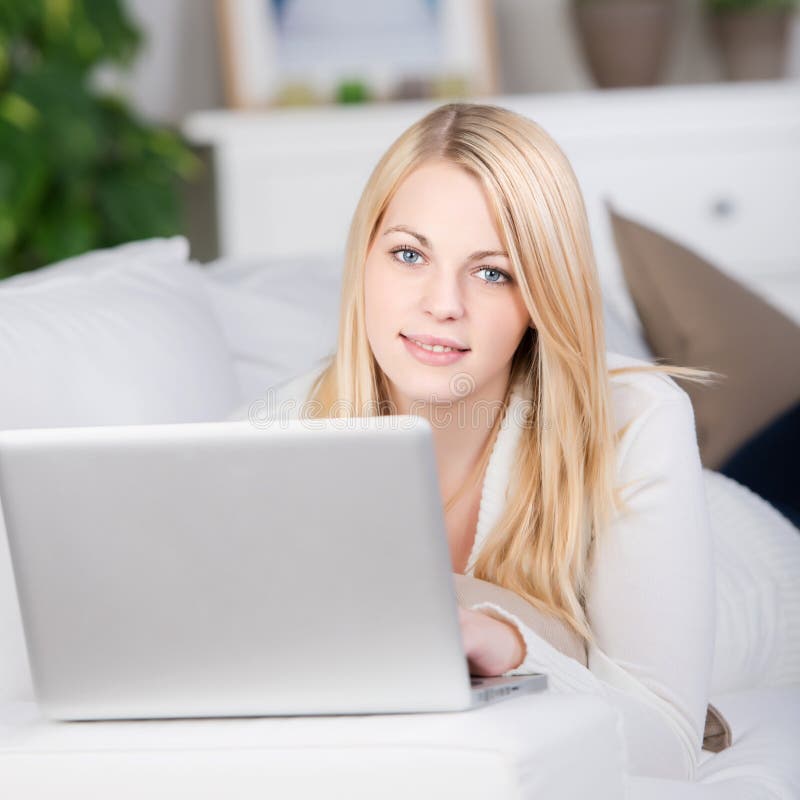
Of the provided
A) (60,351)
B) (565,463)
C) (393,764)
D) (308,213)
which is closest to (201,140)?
(308,213)

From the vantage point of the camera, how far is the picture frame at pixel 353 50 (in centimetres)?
331

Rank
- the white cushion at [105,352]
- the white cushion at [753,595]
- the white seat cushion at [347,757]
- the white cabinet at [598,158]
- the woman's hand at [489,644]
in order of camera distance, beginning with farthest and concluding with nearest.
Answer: the white cabinet at [598,158]
the white cushion at [753,595]
the white cushion at [105,352]
the woman's hand at [489,644]
the white seat cushion at [347,757]

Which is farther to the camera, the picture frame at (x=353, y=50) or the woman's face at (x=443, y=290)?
the picture frame at (x=353, y=50)

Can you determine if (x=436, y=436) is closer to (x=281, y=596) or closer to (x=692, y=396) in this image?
(x=281, y=596)

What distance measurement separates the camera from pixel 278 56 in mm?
3324

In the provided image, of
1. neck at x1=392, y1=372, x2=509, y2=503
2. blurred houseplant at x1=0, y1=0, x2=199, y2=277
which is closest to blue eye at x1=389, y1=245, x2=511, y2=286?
neck at x1=392, y1=372, x2=509, y2=503

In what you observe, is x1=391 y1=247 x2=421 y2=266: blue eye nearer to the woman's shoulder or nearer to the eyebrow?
the eyebrow

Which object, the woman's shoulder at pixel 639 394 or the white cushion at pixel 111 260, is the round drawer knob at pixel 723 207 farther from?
the woman's shoulder at pixel 639 394

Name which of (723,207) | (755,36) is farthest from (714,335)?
(755,36)

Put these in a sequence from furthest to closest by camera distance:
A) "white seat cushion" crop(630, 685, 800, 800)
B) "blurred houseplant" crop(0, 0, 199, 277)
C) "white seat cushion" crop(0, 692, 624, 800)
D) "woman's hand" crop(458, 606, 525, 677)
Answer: "blurred houseplant" crop(0, 0, 199, 277) < "white seat cushion" crop(630, 685, 800, 800) < "woman's hand" crop(458, 606, 525, 677) < "white seat cushion" crop(0, 692, 624, 800)

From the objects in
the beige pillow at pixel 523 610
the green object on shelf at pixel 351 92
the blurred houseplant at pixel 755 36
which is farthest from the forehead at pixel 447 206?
→ the blurred houseplant at pixel 755 36

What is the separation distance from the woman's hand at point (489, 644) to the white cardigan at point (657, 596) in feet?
0.46

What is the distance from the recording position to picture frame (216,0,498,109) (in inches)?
130

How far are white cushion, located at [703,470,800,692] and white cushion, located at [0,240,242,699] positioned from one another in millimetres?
606
